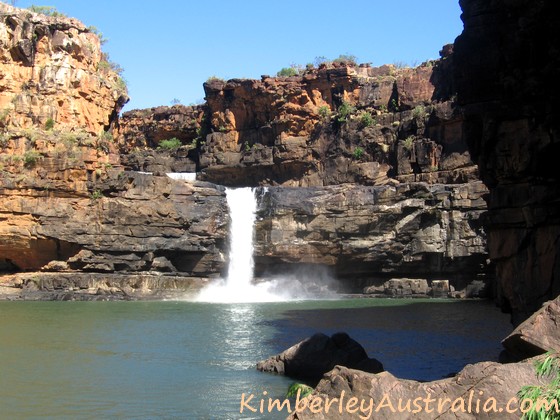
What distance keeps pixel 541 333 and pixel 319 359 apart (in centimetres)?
821

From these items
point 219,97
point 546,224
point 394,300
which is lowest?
point 394,300

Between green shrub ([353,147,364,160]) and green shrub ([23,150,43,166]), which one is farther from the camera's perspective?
green shrub ([353,147,364,160])

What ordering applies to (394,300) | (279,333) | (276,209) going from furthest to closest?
1. (276,209)
2. (394,300)
3. (279,333)

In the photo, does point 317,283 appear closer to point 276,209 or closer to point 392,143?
point 276,209

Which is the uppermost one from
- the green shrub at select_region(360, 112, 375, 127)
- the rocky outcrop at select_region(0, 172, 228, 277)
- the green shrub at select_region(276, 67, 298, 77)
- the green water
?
the green shrub at select_region(276, 67, 298, 77)

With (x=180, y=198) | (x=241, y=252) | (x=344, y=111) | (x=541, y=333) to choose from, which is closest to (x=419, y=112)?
(x=344, y=111)

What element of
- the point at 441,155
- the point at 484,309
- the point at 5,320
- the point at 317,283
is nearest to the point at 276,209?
the point at 317,283

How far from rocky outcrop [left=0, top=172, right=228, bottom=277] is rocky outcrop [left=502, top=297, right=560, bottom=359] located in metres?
37.2

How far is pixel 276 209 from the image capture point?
4728cm

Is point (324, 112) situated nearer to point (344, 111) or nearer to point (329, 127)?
point (329, 127)

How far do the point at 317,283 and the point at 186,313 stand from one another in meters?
16.6

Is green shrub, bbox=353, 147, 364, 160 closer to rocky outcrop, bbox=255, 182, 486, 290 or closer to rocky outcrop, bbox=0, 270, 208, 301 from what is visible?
rocky outcrop, bbox=255, 182, 486, 290

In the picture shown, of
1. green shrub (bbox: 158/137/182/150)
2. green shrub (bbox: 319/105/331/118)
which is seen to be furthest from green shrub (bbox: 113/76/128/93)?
green shrub (bbox: 319/105/331/118)

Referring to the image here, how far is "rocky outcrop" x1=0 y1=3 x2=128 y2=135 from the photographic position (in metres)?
48.1
